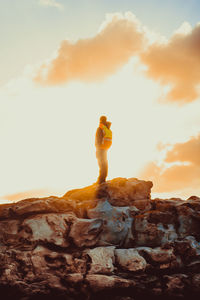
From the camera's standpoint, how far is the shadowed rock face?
18.3 metres

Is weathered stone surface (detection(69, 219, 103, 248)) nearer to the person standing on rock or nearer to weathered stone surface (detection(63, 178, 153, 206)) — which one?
weathered stone surface (detection(63, 178, 153, 206))

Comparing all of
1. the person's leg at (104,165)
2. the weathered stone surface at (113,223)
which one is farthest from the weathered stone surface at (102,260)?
the person's leg at (104,165)

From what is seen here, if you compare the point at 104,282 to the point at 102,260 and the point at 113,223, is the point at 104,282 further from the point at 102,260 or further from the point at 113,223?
the point at 113,223

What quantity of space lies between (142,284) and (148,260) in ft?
5.75

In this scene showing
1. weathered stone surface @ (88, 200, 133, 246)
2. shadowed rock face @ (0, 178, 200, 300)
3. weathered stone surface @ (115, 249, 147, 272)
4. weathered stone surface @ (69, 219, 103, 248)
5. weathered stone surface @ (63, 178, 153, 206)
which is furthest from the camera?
weathered stone surface @ (63, 178, 153, 206)

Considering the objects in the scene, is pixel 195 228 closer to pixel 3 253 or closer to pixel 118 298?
pixel 118 298

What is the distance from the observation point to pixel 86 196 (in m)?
25.1

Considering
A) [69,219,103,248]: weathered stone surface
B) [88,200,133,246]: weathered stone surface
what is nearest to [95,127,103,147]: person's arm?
[88,200,133,246]: weathered stone surface

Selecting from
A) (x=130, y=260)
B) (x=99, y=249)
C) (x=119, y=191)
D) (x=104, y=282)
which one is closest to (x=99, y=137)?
(x=119, y=191)

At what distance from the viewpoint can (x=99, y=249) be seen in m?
20.3

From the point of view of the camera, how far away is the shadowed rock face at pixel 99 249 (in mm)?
18297

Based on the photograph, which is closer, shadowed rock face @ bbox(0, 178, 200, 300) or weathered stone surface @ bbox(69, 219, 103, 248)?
shadowed rock face @ bbox(0, 178, 200, 300)

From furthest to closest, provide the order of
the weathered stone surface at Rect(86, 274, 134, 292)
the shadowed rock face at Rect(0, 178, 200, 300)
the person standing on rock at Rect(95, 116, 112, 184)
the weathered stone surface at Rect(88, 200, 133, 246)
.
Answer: the person standing on rock at Rect(95, 116, 112, 184)
the weathered stone surface at Rect(88, 200, 133, 246)
the shadowed rock face at Rect(0, 178, 200, 300)
the weathered stone surface at Rect(86, 274, 134, 292)

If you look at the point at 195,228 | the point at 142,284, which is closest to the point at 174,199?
the point at 195,228
